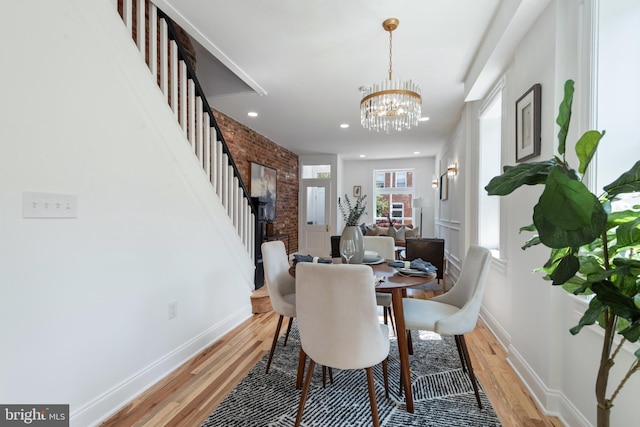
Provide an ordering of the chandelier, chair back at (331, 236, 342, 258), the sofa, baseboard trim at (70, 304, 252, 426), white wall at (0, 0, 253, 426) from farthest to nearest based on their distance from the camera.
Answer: the sofa < chair back at (331, 236, 342, 258) < the chandelier < baseboard trim at (70, 304, 252, 426) < white wall at (0, 0, 253, 426)

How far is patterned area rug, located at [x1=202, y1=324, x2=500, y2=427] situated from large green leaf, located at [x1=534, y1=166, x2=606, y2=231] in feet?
4.98

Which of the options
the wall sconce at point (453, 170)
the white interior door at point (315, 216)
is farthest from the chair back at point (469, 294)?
the white interior door at point (315, 216)

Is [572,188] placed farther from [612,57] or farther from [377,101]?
[377,101]

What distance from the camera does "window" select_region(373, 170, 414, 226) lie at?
27.6 ft

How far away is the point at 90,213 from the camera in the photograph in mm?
1632

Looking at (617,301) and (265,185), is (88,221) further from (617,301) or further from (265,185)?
(265,185)

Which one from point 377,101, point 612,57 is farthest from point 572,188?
point 377,101

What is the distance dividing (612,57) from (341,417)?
2318mm

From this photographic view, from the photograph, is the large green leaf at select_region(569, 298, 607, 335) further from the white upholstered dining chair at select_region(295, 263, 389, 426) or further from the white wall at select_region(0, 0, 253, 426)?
the white wall at select_region(0, 0, 253, 426)

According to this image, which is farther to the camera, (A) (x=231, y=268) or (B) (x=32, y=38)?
(A) (x=231, y=268)

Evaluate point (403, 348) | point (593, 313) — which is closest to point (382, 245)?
point (403, 348)

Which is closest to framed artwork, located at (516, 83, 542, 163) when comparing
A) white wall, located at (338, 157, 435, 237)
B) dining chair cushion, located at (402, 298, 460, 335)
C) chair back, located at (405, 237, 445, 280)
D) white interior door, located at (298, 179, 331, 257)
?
dining chair cushion, located at (402, 298, 460, 335)

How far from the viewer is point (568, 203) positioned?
657 millimetres

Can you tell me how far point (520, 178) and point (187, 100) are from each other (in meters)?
2.70
